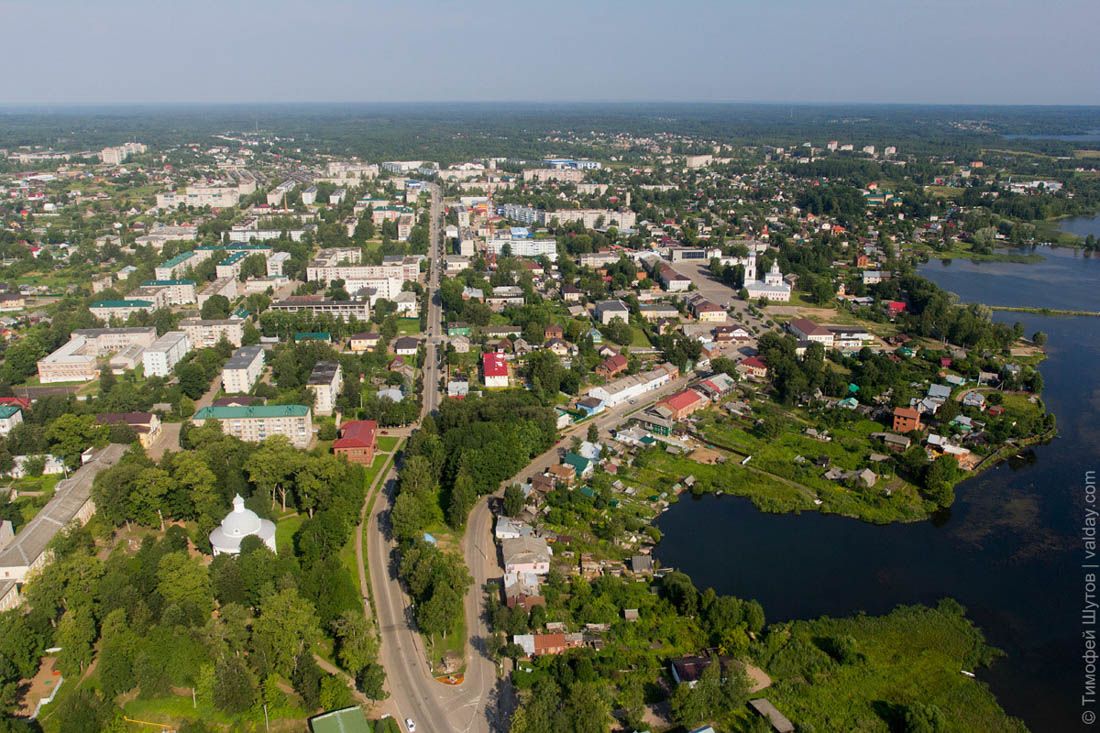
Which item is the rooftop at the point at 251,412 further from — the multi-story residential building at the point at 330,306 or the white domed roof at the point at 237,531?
the multi-story residential building at the point at 330,306

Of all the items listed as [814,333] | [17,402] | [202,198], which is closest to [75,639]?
[17,402]

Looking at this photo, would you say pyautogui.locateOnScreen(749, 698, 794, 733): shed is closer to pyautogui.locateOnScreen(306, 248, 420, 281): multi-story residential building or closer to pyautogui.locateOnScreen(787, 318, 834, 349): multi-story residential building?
pyautogui.locateOnScreen(787, 318, 834, 349): multi-story residential building

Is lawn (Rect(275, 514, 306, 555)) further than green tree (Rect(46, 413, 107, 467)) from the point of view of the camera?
No

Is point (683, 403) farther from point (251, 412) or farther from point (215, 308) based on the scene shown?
point (215, 308)

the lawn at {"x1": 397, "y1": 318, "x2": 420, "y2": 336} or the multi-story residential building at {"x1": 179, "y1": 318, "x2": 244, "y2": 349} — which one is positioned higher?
the multi-story residential building at {"x1": 179, "y1": 318, "x2": 244, "y2": 349}

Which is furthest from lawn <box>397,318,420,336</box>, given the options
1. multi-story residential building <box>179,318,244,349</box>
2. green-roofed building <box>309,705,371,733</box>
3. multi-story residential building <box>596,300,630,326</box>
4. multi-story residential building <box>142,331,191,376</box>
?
green-roofed building <box>309,705,371,733</box>

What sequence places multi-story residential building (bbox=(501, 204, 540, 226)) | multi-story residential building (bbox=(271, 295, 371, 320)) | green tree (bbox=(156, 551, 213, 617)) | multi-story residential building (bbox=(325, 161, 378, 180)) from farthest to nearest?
multi-story residential building (bbox=(325, 161, 378, 180))
multi-story residential building (bbox=(501, 204, 540, 226))
multi-story residential building (bbox=(271, 295, 371, 320))
green tree (bbox=(156, 551, 213, 617))

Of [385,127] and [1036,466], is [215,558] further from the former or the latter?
[385,127]
